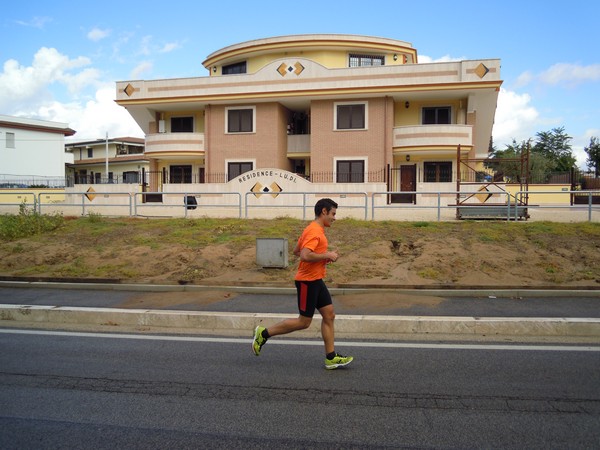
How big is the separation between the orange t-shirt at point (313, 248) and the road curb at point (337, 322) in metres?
1.89

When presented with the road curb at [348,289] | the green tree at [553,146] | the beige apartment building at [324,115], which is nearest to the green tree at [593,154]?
the green tree at [553,146]

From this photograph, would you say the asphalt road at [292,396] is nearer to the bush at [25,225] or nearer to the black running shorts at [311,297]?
the black running shorts at [311,297]

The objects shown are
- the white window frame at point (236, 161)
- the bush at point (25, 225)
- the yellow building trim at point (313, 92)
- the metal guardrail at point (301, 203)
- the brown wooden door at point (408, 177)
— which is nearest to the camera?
the bush at point (25, 225)

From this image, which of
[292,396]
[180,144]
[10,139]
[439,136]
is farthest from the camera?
[10,139]

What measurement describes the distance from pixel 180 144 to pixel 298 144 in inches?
276

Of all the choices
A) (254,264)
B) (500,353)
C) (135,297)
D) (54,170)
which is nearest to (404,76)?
(254,264)

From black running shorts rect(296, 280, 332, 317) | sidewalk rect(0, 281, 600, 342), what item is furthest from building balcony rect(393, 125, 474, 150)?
black running shorts rect(296, 280, 332, 317)

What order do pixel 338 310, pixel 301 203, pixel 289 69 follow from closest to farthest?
pixel 338 310
pixel 301 203
pixel 289 69

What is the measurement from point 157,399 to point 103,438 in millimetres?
868

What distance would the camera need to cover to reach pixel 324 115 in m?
29.4

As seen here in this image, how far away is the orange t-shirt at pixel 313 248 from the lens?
577 cm

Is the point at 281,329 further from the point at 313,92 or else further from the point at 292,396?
the point at 313,92

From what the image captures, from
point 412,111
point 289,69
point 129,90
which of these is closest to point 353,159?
point 412,111

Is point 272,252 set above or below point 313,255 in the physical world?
below
